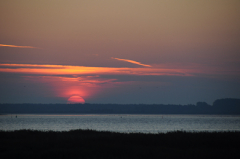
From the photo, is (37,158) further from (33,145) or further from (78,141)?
(78,141)

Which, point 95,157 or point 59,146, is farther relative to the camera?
point 59,146

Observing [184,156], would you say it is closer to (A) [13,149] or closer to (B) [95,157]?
(B) [95,157]

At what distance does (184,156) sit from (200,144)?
769 cm

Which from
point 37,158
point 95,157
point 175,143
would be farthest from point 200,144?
point 37,158

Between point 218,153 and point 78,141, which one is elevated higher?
point 218,153

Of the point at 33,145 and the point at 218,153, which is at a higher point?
the point at 218,153

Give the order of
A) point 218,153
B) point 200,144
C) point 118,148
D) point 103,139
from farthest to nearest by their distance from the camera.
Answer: point 103,139
point 200,144
point 118,148
point 218,153

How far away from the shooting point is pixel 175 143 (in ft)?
95.2

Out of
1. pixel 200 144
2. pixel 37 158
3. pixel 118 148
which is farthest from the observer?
pixel 200 144

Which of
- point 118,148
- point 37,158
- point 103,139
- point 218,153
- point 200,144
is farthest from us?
point 103,139

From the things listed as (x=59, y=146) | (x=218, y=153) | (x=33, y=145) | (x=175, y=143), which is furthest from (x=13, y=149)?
(x=218, y=153)

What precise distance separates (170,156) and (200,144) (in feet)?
26.6

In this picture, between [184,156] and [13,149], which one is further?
[13,149]

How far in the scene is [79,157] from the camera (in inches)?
842
